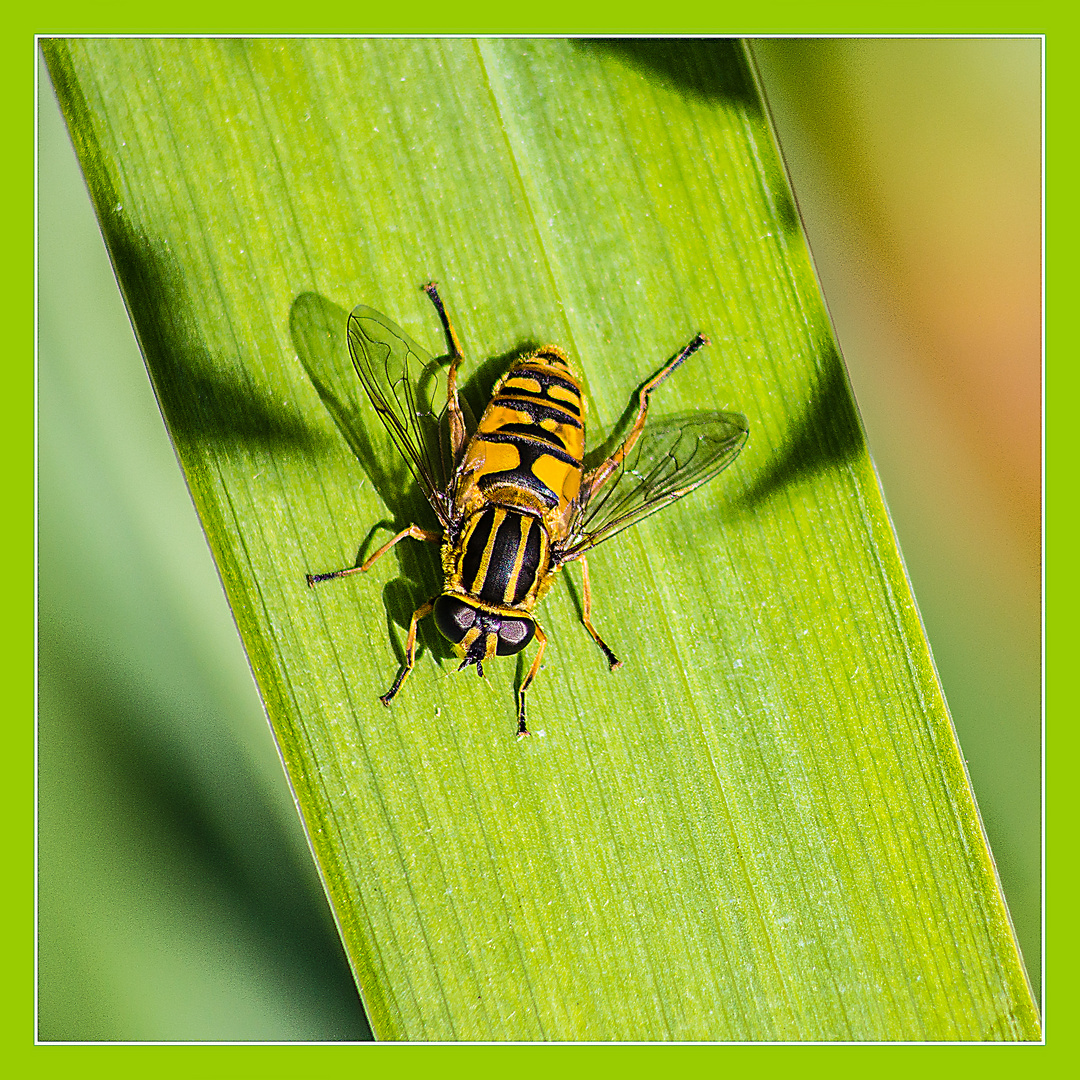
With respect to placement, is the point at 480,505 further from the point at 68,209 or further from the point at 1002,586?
the point at 1002,586

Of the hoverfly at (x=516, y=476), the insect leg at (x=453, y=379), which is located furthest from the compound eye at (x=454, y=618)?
the insect leg at (x=453, y=379)

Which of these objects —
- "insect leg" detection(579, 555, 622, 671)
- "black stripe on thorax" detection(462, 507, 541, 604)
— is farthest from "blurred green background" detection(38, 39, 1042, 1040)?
"insect leg" detection(579, 555, 622, 671)

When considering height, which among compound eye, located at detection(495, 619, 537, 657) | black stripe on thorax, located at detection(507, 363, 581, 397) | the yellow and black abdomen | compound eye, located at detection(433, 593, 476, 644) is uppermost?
black stripe on thorax, located at detection(507, 363, 581, 397)

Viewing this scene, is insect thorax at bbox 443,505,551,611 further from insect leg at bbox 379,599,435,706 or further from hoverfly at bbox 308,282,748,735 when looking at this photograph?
insect leg at bbox 379,599,435,706

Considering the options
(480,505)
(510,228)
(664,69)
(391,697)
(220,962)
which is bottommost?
(220,962)

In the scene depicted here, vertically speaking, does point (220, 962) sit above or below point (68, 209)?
below

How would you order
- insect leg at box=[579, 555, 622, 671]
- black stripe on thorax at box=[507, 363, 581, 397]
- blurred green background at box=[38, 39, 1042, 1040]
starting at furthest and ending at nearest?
1. blurred green background at box=[38, 39, 1042, 1040]
2. insect leg at box=[579, 555, 622, 671]
3. black stripe on thorax at box=[507, 363, 581, 397]

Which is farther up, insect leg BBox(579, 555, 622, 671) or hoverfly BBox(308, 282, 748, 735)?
hoverfly BBox(308, 282, 748, 735)

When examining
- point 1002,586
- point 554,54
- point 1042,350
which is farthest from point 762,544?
point 554,54
